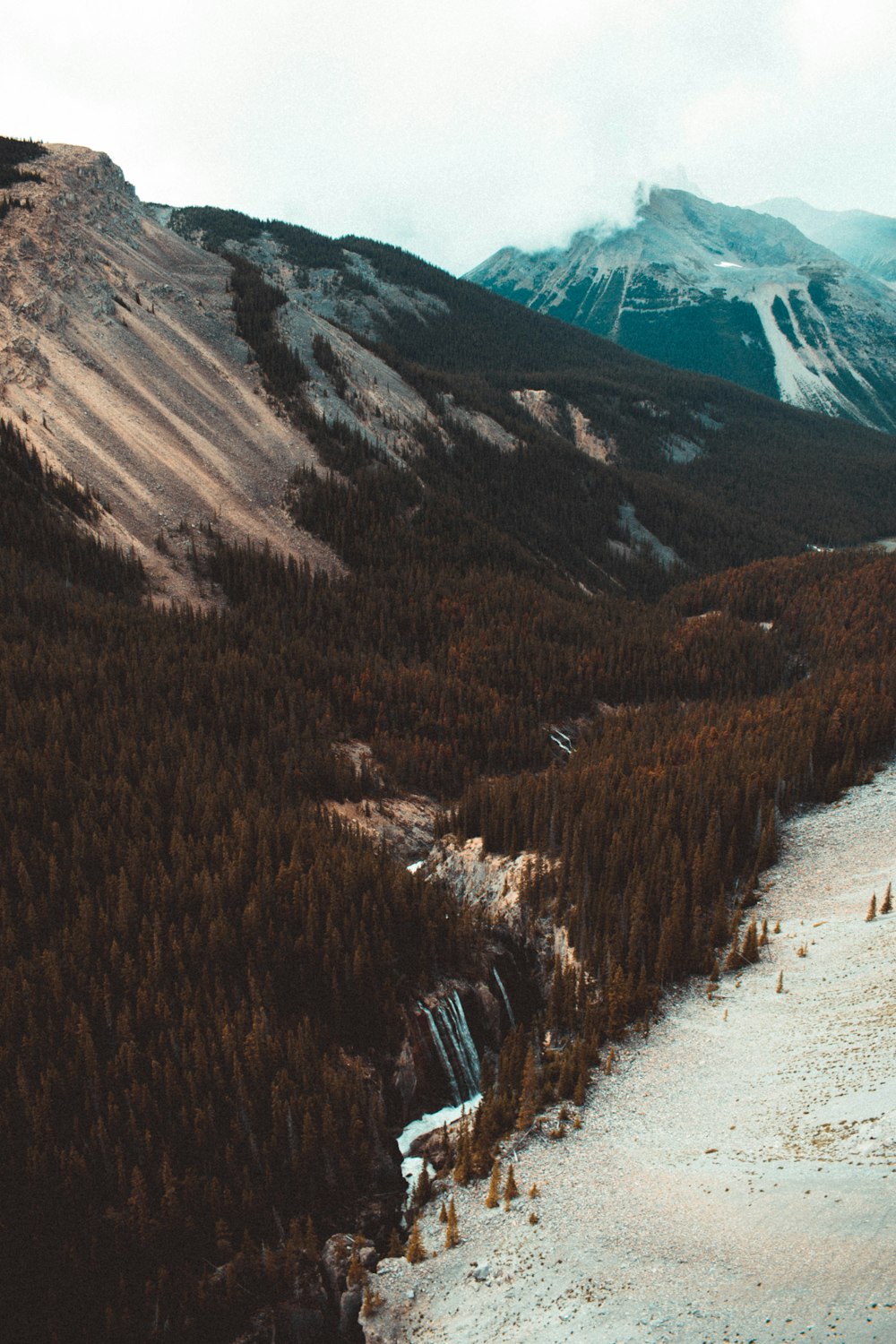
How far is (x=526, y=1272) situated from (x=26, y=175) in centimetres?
7768

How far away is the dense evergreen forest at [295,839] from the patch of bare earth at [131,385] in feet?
10.0

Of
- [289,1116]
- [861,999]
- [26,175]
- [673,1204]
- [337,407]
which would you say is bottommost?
[289,1116]

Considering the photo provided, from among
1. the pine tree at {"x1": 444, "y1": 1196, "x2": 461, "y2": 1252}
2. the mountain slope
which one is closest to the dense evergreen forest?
the pine tree at {"x1": 444, "y1": 1196, "x2": 461, "y2": 1252}

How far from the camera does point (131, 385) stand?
5700 centimetres

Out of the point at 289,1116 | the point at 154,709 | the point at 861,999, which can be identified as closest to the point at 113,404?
the point at 154,709

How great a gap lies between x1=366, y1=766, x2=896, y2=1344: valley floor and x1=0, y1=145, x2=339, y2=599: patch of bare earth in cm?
3724

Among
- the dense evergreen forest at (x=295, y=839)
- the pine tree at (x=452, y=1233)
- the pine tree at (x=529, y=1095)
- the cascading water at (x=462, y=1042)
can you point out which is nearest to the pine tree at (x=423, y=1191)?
the dense evergreen forest at (x=295, y=839)

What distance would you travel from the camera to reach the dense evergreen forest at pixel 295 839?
50.9 ft

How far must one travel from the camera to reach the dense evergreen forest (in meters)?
15.5

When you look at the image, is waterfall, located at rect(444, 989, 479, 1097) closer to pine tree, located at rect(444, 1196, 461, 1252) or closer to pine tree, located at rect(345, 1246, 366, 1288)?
pine tree, located at rect(444, 1196, 461, 1252)

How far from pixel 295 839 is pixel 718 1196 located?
1580 cm

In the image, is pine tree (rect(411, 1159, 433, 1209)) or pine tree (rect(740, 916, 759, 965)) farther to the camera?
pine tree (rect(740, 916, 759, 965))

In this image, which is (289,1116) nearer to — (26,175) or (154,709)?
(154,709)

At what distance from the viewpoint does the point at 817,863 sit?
Answer: 81.0ft
